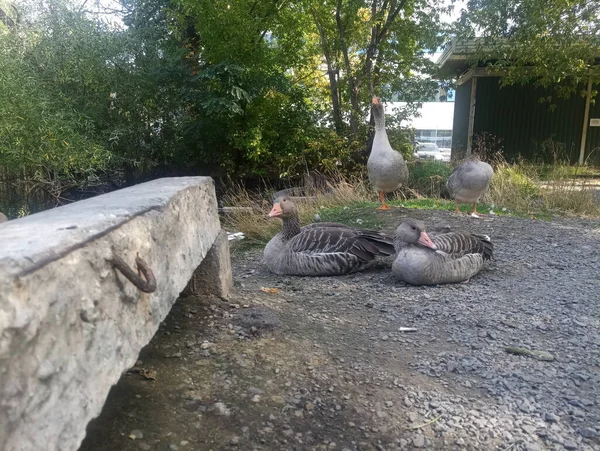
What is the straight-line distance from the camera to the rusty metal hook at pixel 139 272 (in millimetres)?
1551

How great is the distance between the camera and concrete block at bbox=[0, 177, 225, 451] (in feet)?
3.46

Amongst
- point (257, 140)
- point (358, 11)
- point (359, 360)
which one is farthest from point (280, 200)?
point (358, 11)

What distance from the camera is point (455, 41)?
1518cm

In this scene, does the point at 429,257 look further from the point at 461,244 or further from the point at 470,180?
the point at 470,180

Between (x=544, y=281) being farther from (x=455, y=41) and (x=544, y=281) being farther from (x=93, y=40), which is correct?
(x=455, y=41)

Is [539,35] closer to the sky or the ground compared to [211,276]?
closer to the sky

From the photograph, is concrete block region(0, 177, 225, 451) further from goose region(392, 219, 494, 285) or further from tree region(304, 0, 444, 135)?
tree region(304, 0, 444, 135)

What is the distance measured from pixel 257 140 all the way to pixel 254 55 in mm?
2145

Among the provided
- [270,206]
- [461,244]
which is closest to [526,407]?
[461,244]

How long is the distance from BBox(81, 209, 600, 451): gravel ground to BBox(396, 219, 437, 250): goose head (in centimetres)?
51

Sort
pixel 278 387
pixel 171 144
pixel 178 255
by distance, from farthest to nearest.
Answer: pixel 171 144
pixel 278 387
pixel 178 255

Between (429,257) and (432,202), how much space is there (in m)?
4.99

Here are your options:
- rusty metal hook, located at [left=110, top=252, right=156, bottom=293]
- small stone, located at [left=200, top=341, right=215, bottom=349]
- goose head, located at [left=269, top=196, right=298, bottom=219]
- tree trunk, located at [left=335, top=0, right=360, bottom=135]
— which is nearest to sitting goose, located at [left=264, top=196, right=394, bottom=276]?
goose head, located at [left=269, top=196, right=298, bottom=219]

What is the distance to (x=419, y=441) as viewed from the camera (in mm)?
2322
